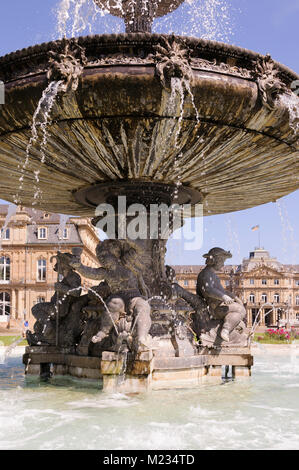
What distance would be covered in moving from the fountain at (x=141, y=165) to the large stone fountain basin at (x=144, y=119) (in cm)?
1

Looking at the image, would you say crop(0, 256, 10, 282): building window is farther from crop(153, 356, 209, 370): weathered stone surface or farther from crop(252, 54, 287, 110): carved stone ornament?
crop(252, 54, 287, 110): carved stone ornament

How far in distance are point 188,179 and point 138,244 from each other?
1165 mm

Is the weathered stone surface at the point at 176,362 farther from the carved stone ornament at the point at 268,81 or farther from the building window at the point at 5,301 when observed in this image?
the building window at the point at 5,301

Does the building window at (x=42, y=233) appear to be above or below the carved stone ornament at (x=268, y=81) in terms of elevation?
above

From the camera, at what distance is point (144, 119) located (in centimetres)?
544

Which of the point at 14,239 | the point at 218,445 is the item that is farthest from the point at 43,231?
the point at 218,445

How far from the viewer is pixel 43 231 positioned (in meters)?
53.4

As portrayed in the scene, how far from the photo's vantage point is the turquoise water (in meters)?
3.82

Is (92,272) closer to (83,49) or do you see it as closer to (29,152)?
(29,152)

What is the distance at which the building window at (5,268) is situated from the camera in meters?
53.8

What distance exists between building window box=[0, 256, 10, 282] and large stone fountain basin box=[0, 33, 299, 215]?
48742 millimetres

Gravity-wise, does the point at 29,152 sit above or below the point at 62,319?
above

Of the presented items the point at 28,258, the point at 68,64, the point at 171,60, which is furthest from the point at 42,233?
the point at 171,60

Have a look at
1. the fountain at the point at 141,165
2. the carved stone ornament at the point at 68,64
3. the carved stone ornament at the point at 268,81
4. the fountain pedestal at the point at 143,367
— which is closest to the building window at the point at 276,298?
the fountain at the point at 141,165
